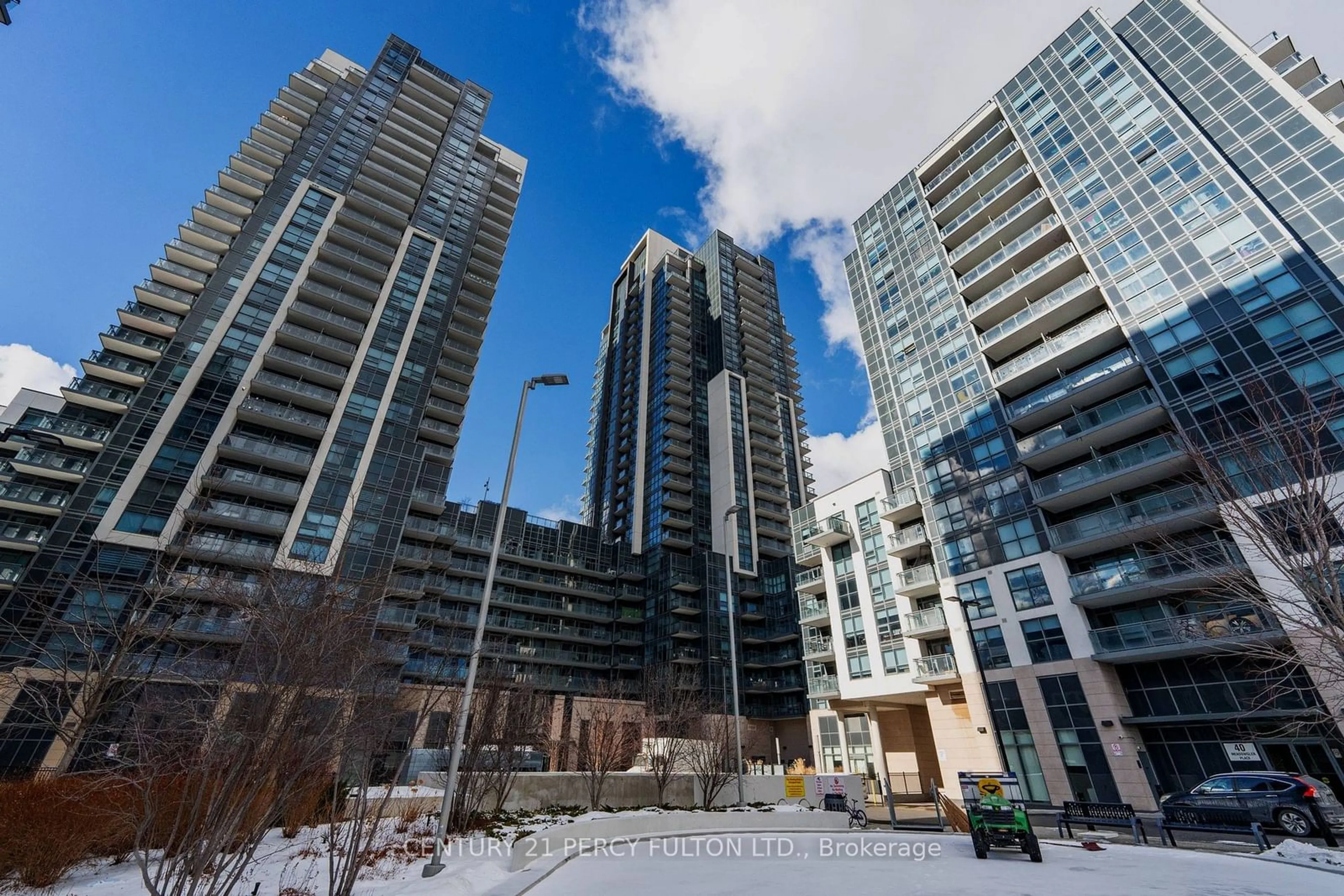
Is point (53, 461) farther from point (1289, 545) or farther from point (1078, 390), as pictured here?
point (1078, 390)

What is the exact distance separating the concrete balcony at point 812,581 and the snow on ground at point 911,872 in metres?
31.8

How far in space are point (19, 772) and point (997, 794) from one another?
4440 cm

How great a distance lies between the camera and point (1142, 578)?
87.2 feet

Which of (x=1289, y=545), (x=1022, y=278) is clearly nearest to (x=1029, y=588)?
(x=1022, y=278)

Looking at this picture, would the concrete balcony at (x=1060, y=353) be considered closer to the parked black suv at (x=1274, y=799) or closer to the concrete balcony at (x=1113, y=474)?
the concrete balcony at (x=1113, y=474)

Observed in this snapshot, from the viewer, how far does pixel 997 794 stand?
45.0 feet

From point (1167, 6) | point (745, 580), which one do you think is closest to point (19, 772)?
point (745, 580)

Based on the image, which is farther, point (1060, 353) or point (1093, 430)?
point (1060, 353)

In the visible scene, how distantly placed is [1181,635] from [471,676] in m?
29.1

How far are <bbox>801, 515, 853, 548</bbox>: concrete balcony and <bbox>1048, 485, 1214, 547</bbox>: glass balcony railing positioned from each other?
15.7 meters

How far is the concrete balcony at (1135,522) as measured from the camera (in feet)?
83.3

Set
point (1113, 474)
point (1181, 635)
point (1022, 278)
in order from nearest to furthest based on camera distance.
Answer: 1. point (1181, 635)
2. point (1113, 474)
3. point (1022, 278)

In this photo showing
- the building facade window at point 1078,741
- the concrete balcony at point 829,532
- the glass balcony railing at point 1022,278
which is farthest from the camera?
the concrete balcony at point 829,532

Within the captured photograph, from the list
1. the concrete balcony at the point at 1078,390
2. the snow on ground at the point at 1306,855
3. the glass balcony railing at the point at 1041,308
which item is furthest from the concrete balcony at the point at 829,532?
the snow on ground at the point at 1306,855
